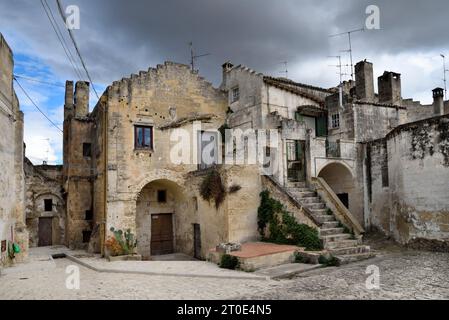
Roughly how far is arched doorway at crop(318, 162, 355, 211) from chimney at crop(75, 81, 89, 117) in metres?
15.9

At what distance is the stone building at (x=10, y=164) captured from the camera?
1335cm

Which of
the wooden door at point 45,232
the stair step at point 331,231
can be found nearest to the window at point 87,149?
the wooden door at point 45,232

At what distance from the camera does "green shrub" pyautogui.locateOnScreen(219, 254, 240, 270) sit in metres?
12.8

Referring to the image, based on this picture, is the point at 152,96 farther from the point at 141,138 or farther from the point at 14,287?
the point at 14,287

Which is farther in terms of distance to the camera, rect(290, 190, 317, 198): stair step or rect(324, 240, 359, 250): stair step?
rect(290, 190, 317, 198): stair step

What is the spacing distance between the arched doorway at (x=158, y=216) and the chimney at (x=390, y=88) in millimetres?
13791

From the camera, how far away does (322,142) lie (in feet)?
59.9

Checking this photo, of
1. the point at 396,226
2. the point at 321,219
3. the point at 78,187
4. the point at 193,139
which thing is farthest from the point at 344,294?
the point at 78,187

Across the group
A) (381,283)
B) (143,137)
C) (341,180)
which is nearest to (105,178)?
(143,137)

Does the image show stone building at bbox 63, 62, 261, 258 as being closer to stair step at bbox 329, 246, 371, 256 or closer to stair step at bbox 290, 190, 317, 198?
stair step at bbox 290, 190, 317, 198

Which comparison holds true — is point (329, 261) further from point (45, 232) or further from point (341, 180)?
point (45, 232)

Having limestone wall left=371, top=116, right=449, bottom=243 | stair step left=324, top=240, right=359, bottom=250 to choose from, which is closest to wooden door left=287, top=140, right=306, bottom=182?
limestone wall left=371, top=116, right=449, bottom=243
